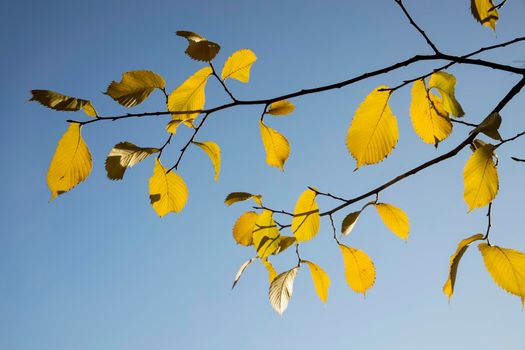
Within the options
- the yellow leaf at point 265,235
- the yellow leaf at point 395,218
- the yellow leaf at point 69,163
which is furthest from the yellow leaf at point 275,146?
the yellow leaf at point 69,163

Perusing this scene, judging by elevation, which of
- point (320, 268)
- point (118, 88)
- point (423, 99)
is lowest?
point (320, 268)

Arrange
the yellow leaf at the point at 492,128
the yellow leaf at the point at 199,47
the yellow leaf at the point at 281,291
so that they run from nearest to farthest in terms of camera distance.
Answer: the yellow leaf at the point at 492,128
the yellow leaf at the point at 199,47
the yellow leaf at the point at 281,291

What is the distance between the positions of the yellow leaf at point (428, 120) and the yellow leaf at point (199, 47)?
0.36 m

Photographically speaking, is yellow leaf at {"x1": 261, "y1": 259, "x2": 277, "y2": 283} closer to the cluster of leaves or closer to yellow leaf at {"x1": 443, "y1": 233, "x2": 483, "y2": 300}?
the cluster of leaves

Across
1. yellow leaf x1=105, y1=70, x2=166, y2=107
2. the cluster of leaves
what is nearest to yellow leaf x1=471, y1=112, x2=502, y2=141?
the cluster of leaves

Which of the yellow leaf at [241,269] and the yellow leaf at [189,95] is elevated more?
the yellow leaf at [189,95]

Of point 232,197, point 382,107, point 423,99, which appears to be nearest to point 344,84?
point 382,107

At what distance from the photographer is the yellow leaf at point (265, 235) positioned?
0.79m

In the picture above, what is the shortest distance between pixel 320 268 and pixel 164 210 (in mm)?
328

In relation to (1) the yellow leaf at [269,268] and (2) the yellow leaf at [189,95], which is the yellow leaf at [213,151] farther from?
(1) the yellow leaf at [269,268]

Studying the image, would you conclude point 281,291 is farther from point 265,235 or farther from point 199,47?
point 199,47

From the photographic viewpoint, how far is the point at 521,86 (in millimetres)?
657

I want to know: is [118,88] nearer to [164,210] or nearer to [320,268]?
[164,210]

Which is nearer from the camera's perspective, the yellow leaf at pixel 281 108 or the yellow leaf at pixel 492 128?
the yellow leaf at pixel 492 128
